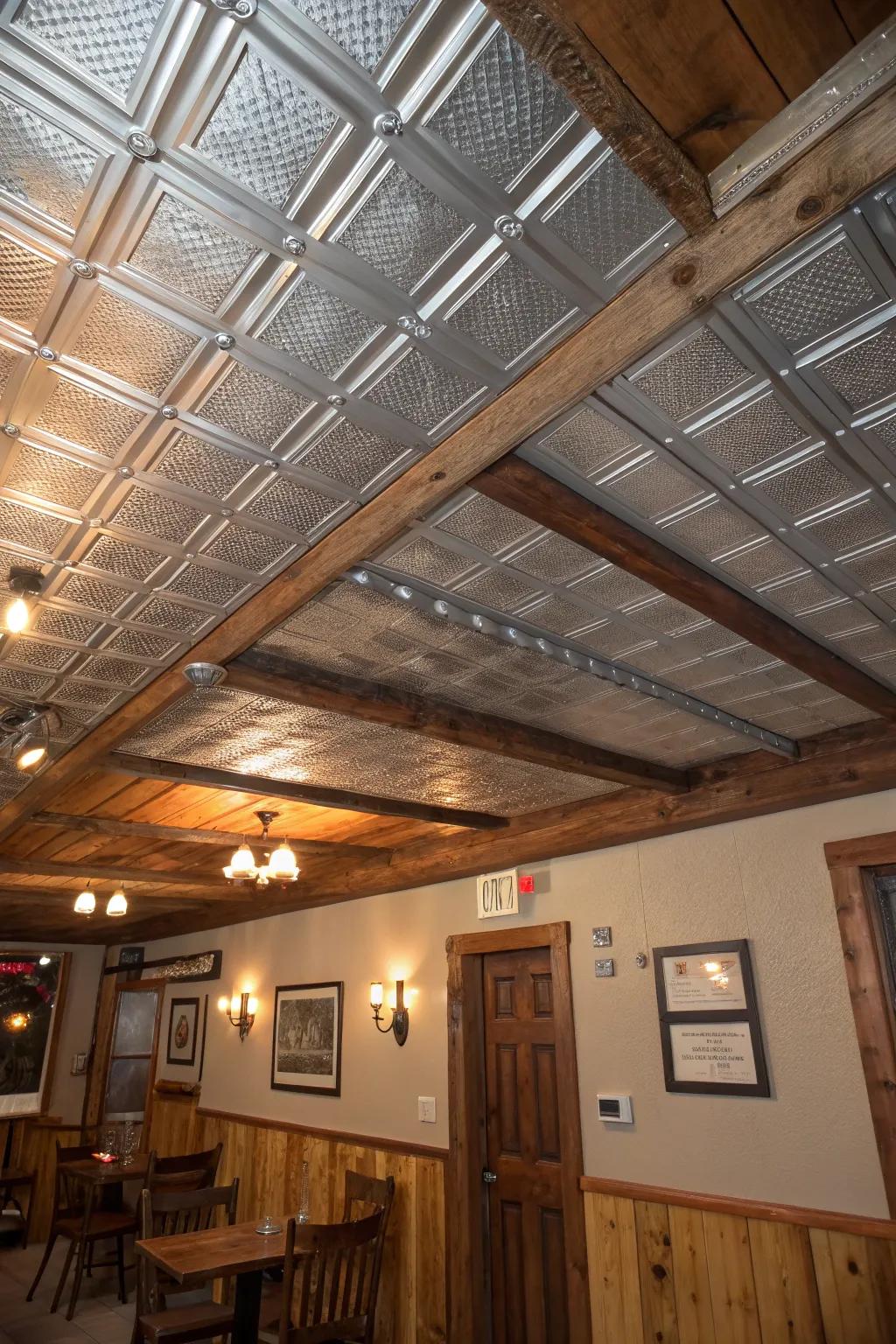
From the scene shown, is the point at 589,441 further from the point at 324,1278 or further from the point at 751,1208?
the point at 324,1278

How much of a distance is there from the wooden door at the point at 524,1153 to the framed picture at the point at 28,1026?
20.3 feet

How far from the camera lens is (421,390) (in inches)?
62.6

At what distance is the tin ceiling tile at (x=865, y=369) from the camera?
5.04 ft

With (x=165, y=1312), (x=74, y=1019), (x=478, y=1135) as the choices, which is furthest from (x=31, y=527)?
(x=74, y=1019)

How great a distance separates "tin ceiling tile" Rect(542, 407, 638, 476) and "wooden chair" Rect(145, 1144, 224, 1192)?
15.2 ft

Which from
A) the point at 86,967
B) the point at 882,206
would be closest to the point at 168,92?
the point at 882,206

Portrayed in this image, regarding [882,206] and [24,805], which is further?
[24,805]

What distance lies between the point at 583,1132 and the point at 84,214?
4.26 metres

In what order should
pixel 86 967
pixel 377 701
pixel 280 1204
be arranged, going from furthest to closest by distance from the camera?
1. pixel 86 967
2. pixel 280 1204
3. pixel 377 701

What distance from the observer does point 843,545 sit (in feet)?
7.06

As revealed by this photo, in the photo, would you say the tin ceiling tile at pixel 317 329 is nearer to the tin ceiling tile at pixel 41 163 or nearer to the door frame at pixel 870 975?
the tin ceiling tile at pixel 41 163

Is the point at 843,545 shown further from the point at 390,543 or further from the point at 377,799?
the point at 377,799

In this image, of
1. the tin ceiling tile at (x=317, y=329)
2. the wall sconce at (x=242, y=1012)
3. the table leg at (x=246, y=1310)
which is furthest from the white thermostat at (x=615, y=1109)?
the tin ceiling tile at (x=317, y=329)

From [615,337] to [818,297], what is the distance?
0.37 m
